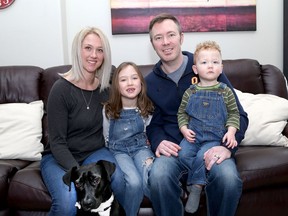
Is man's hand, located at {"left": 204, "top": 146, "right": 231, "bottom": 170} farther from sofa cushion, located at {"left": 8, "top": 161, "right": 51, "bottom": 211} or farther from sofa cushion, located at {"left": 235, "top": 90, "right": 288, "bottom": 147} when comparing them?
sofa cushion, located at {"left": 8, "top": 161, "right": 51, "bottom": 211}

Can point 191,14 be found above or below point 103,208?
above

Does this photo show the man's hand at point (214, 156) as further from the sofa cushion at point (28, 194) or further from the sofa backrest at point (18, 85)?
the sofa backrest at point (18, 85)

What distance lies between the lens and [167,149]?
1903 mm

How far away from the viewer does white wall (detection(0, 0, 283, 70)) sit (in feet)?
9.43

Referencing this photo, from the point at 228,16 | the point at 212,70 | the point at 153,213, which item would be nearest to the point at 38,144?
the point at 153,213

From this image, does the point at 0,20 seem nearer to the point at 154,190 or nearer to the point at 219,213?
the point at 154,190

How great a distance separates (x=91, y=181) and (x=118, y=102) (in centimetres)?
56

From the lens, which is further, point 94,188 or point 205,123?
point 205,123

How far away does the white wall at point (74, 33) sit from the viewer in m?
2.87

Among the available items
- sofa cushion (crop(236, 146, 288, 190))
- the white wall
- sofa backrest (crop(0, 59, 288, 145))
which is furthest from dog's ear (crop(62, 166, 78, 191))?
the white wall

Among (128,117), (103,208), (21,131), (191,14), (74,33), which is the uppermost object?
(191,14)

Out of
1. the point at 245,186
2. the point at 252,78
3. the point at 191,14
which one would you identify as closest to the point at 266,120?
the point at 252,78

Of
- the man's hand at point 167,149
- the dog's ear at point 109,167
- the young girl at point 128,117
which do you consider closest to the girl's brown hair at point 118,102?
the young girl at point 128,117

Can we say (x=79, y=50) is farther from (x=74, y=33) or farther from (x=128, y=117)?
(x=74, y=33)
